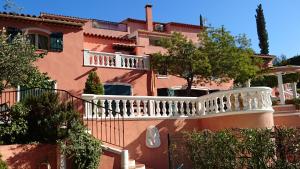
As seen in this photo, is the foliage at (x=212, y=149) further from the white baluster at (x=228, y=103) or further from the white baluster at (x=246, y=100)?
the white baluster at (x=246, y=100)

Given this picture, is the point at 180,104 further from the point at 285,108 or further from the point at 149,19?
the point at 149,19

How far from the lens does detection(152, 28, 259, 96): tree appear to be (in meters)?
20.0

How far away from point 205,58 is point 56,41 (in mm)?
A: 8104

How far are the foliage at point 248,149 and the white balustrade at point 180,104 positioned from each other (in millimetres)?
3691

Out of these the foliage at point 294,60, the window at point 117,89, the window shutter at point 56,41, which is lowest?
the window at point 117,89

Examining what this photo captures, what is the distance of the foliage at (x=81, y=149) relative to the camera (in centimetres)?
1075

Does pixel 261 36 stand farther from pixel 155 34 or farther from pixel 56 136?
pixel 56 136

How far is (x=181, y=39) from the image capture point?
805 inches

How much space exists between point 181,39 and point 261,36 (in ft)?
75.1

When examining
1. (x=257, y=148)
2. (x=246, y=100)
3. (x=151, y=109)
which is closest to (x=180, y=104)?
(x=151, y=109)

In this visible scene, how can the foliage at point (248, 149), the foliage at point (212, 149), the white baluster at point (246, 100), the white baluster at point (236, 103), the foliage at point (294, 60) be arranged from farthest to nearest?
the foliage at point (294, 60) → the white baluster at point (236, 103) → the white baluster at point (246, 100) → the foliage at point (212, 149) → the foliage at point (248, 149)

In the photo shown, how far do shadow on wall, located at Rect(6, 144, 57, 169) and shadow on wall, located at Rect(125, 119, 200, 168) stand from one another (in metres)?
3.74

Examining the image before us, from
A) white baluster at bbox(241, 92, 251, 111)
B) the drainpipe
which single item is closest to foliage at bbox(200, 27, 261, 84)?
white baluster at bbox(241, 92, 251, 111)

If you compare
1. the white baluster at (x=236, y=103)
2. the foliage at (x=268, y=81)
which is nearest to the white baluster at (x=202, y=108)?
the white baluster at (x=236, y=103)
